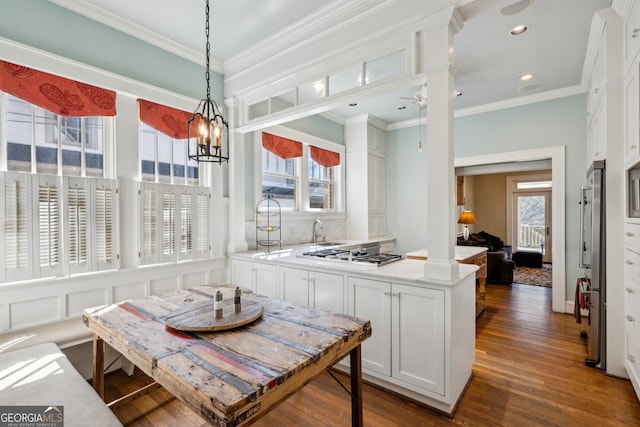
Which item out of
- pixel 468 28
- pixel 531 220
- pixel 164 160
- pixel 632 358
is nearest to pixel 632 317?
pixel 632 358

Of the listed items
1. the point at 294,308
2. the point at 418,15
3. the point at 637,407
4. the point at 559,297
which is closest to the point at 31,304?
the point at 294,308

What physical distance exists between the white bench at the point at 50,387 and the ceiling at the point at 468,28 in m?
2.50

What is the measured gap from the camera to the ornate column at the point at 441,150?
202 cm

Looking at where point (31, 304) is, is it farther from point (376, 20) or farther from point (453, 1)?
point (453, 1)

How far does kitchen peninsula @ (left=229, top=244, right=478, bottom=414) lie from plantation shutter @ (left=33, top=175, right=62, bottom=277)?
193 cm

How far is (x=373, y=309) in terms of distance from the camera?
90.4 inches

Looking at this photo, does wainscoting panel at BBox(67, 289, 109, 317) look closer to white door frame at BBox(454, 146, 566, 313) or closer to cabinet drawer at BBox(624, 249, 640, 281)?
cabinet drawer at BBox(624, 249, 640, 281)

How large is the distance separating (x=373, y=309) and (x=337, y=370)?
72cm

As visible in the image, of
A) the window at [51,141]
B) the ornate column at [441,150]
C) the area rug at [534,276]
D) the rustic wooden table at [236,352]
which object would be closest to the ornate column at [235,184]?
the window at [51,141]

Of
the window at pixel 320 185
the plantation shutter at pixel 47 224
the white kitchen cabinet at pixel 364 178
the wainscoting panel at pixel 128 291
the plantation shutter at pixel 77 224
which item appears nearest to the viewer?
the plantation shutter at pixel 47 224

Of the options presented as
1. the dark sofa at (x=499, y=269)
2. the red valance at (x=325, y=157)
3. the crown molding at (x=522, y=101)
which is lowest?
the dark sofa at (x=499, y=269)

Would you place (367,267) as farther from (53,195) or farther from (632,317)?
(53,195)

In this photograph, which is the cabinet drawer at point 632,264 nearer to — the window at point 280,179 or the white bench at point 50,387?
the white bench at point 50,387

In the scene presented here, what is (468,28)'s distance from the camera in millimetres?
2727
